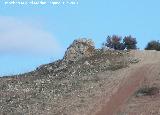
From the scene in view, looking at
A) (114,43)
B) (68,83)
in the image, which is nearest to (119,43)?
(114,43)

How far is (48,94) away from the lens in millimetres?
47938

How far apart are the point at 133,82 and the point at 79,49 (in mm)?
16398

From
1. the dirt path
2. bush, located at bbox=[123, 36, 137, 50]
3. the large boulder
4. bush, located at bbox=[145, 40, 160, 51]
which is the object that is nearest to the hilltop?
the large boulder

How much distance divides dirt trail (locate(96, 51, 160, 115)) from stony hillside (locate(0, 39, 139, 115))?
3.33 ft

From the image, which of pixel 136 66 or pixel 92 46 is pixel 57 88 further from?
pixel 92 46

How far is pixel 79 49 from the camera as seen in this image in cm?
6250

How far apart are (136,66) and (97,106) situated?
1102 centimetres

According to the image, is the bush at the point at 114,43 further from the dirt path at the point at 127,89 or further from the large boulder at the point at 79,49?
the dirt path at the point at 127,89

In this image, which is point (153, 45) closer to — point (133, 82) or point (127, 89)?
point (133, 82)

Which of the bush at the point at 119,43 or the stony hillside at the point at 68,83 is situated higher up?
the bush at the point at 119,43

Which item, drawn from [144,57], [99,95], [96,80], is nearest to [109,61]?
[144,57]

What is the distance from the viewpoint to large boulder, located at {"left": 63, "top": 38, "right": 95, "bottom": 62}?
61.2 m

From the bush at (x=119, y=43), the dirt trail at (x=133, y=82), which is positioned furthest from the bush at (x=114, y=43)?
the dirt trail at (x=133, y=82)

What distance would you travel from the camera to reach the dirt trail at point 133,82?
41.5m
